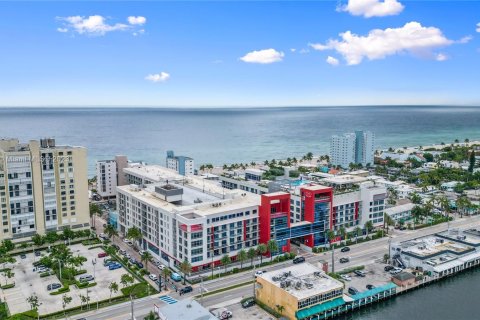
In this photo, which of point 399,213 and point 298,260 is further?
point 399,213

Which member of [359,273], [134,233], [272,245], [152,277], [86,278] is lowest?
[359,273]

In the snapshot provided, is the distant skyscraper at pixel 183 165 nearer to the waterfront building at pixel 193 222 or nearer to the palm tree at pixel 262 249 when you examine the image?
the waterfront building at pixel 193 222

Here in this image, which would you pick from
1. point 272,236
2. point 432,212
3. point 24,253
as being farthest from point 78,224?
A: point 432,212

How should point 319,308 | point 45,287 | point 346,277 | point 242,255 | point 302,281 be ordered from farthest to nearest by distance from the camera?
1. point 242,255
2. point 346,277
3. point 45,287
4. point 302,281
5. point 319,308

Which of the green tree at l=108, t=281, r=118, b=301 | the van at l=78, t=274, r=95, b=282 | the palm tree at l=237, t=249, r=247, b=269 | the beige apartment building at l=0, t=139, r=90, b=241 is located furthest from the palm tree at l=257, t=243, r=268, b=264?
the beige apartment building at l=0, t=139, r=90, b=241

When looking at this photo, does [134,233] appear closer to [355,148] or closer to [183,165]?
[183,165]

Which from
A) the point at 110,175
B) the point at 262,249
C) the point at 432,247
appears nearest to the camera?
the point at 262,249

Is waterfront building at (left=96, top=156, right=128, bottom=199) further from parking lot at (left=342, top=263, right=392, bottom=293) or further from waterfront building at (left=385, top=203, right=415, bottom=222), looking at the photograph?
parking lot at (left=342, top=263, right=392, bottom=293)

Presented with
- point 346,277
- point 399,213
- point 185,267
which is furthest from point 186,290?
point 399,213
